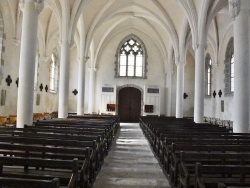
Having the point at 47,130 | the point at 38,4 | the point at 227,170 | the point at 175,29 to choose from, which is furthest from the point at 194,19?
the point at 227,170

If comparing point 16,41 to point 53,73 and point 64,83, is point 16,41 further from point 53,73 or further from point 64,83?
point 53,73

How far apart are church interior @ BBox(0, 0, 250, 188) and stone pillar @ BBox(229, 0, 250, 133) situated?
0.11 feet

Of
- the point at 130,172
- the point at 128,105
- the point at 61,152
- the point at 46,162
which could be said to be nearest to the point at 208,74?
the point at 128,105

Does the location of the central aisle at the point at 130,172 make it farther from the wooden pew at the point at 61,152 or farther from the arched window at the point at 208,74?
the arched window at the point at 208,74

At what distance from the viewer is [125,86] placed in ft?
89.2

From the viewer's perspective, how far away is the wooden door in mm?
27766

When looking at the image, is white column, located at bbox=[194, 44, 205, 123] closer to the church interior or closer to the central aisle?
the church interior

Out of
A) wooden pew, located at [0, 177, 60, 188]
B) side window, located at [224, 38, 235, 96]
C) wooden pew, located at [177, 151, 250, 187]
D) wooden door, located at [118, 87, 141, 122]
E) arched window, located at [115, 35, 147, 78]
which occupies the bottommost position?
wooden pew, located at [177, 151, 250, 187]

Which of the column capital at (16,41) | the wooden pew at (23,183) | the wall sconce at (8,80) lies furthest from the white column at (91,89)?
the wooden pew at (23,183)

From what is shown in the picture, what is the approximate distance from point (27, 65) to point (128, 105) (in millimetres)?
19101

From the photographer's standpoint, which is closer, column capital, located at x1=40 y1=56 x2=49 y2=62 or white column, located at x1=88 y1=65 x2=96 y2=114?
column capital, located at x1=40 y1=56 x2=49 y2=62

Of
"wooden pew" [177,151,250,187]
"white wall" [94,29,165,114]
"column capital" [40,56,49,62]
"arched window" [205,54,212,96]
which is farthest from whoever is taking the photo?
"white wall" [94,29,165,114]

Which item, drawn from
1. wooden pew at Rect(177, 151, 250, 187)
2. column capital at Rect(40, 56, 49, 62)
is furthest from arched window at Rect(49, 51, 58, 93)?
wooden pew at Rect(177, 151, 250, 187)

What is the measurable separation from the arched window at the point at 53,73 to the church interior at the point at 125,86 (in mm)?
101
